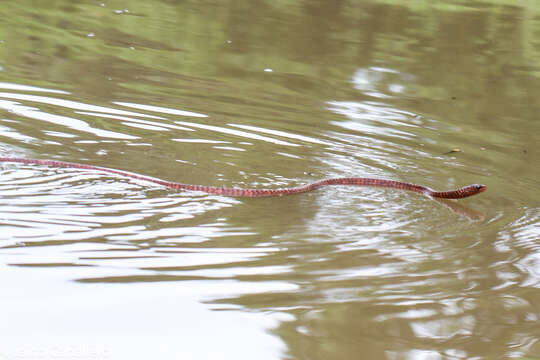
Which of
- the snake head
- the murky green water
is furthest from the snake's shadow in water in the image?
the snake head

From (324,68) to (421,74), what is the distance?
175 centimetres

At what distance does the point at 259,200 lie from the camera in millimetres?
8375

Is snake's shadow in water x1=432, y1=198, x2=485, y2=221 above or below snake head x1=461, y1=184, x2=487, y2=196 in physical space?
below

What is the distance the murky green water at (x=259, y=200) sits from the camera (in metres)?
5.39

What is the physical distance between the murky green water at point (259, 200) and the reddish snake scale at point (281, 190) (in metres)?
0.13

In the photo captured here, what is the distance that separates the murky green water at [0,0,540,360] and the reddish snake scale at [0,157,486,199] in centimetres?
13

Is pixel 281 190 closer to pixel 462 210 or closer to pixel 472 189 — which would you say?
pixel 462 210

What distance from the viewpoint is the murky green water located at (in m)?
5.39

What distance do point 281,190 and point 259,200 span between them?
39 cm

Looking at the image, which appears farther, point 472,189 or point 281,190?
point 472,189

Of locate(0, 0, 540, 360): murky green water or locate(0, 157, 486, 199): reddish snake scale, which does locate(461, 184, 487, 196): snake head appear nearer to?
locate(0, 157, 486, 199): reddish snake scale

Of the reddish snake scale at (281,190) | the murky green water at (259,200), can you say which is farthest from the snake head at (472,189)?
the murky green water at (259,200)

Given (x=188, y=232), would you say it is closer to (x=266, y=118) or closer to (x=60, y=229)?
(x=60, y=229)

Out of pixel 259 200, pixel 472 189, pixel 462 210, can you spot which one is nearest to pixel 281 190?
pixel 259 200
